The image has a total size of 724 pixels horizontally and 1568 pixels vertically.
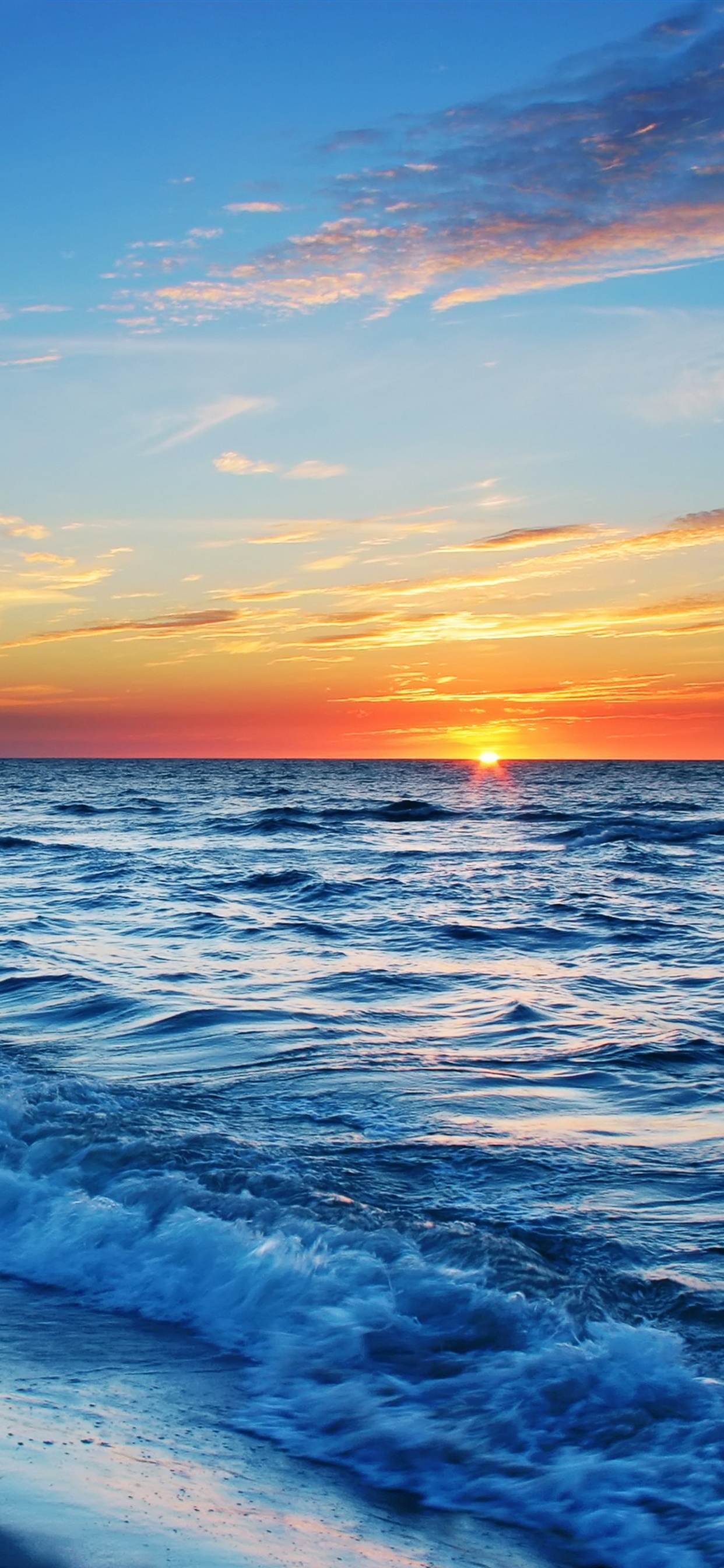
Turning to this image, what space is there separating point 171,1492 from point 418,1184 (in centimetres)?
283

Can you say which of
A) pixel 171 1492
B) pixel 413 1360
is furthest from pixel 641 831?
pixel 171 1492

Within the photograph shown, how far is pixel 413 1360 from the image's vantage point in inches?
174

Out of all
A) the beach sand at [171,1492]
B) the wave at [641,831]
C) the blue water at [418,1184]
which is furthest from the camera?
the wave at [641,831]

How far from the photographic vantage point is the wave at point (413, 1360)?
3.64 metres

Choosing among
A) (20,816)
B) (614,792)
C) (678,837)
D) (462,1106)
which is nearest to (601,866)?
(678,837)

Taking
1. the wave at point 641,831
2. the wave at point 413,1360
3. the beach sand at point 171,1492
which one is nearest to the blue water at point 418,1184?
the wave at point 413,1360

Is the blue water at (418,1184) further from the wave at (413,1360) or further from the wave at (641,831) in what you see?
the wave at (641,831)

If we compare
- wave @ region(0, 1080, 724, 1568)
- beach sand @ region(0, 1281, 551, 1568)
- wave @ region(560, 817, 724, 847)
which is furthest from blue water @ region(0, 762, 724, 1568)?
wave @ region(560, 817, 724, 847)

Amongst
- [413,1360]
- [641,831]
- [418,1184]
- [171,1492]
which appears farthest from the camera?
[641,831]

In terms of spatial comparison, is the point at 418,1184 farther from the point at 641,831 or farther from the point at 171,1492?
the point at 641,831

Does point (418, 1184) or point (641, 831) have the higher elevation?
point (641, 831)

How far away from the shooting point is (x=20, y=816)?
4759 centimetres

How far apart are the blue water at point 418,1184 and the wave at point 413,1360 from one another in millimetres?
12

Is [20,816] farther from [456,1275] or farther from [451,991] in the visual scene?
[456,1275]
